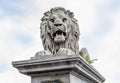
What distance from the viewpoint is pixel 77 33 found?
19.1 feet

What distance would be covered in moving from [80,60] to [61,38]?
905 millimetres

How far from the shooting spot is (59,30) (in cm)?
545

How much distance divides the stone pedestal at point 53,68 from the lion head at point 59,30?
74cm

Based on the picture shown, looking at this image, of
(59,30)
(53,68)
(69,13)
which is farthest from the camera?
(69,13)

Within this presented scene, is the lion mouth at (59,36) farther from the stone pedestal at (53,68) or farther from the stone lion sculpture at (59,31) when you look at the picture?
the stone pedestal at (53,68)

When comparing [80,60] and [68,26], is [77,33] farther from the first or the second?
[80,60]

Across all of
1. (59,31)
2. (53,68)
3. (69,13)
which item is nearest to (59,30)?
(59,31)

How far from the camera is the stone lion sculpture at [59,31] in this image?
549 centimetres

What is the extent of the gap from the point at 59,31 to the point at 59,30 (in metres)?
0.02

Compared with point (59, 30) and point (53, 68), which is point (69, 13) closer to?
point (59, 30)

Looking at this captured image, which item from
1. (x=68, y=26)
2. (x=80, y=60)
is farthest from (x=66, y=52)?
(x=68, y=26)

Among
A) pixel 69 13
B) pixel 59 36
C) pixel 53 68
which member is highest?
pixel 69 13

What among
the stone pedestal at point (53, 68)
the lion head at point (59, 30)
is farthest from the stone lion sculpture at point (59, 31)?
the stone pedestal at point (53, 68)

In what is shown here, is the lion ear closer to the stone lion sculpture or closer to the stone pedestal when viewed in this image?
the stone lion sculpture
